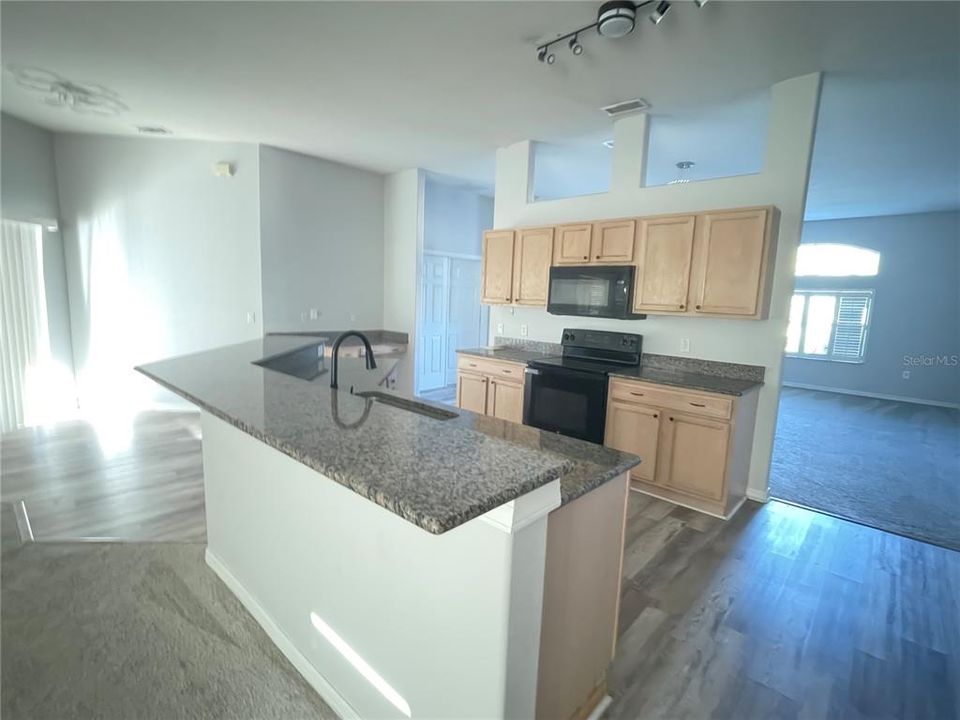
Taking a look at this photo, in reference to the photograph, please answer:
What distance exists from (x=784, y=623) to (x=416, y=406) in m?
1.98

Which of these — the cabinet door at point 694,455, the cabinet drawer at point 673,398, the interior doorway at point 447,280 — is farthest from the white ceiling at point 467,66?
the cabinet door at point 694,455

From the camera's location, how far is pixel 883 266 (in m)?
7.20

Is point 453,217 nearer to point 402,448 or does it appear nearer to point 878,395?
point 402,448

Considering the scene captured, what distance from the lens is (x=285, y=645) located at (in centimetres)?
182

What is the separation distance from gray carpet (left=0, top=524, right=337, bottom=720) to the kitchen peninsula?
0.44ft

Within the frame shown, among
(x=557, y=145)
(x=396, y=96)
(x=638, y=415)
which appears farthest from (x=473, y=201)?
(x=638, y=415)

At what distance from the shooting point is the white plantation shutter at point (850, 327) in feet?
24.4

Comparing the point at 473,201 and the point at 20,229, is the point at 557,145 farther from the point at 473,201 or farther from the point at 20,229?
the point at 20,229

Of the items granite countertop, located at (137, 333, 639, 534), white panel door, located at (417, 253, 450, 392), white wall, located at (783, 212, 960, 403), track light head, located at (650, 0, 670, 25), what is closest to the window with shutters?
white wall, located at (783, 212, 960, 403)

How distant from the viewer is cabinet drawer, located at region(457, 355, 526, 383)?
418 centimetres

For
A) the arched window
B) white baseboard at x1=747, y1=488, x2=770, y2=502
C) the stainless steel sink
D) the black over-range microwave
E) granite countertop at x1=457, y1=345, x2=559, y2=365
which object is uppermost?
the arched window

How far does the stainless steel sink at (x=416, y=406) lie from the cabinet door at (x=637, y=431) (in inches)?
80.0

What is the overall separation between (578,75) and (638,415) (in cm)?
243

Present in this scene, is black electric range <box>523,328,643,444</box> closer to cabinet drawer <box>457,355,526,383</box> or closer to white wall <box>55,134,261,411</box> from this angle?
cabinet drawer <box>457,355,526,383</box>
